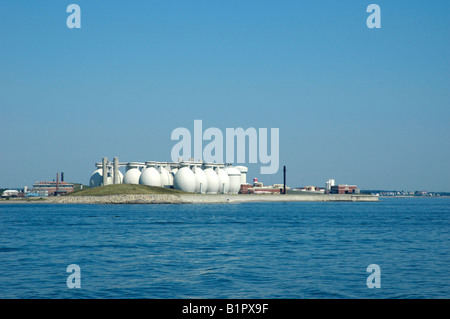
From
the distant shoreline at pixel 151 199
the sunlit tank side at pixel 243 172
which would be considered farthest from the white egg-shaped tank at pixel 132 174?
the sunlit tank side at pixel 243 172

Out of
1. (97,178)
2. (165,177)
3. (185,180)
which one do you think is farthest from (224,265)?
(97,178)

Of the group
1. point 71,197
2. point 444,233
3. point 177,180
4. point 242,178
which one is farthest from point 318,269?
point 242,178

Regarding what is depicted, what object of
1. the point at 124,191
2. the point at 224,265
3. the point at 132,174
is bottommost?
the point at 224,265

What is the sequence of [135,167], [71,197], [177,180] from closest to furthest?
1. [71,197]
2. [177,180]
3. [135,167]

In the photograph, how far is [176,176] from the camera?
515ft

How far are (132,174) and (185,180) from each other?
61.1ft

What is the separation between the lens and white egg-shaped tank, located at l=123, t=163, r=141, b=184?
16150cm

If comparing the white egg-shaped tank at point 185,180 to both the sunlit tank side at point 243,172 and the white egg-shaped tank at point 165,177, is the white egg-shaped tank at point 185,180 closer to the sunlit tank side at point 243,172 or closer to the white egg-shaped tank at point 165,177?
the white egg-shaped tank at point 165,177

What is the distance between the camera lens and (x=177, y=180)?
156375mm

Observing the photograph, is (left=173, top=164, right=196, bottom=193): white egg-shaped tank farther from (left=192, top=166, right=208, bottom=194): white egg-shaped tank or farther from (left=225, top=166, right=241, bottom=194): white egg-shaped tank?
(left=225, top=166, right=241, bottom=194): white egg-shaped tank

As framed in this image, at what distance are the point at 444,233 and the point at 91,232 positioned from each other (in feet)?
103

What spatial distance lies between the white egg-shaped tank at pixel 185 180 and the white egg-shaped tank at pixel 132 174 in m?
13.1

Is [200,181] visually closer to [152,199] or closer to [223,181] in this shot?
[223,181]
